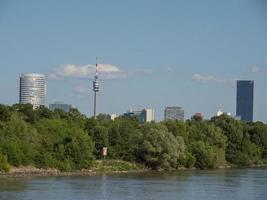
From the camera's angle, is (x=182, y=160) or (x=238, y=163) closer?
(x=182, y=160)

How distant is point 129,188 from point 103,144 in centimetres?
2683

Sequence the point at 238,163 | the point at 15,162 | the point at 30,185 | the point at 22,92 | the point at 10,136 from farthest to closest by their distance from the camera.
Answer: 1. the point at 22,92
2. the point at 238,163
3. the point at 10,136
4. the point at 15,162
5. the point at 30,185

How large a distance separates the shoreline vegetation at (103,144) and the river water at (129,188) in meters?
A: 6.28

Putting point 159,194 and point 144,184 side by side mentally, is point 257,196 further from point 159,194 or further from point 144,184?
point 144,184

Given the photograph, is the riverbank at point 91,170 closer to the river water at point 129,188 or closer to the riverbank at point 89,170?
the riverbank at point 89,170

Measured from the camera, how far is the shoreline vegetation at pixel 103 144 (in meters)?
68.0

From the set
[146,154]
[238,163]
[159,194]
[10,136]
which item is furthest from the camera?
[238,163]

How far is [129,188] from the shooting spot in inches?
2046

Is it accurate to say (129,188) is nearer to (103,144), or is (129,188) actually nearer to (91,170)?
(91,170)

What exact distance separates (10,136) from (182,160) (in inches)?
935

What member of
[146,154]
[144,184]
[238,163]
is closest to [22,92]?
[238,163]

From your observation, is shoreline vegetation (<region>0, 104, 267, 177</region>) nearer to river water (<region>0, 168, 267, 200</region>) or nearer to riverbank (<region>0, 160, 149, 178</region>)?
riverbank (<region>0, 160, 149, 178</region>)

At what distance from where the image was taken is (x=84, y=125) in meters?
81.5

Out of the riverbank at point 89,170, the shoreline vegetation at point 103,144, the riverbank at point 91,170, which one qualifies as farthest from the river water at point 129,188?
the shoreline vegetation at point 103,144
